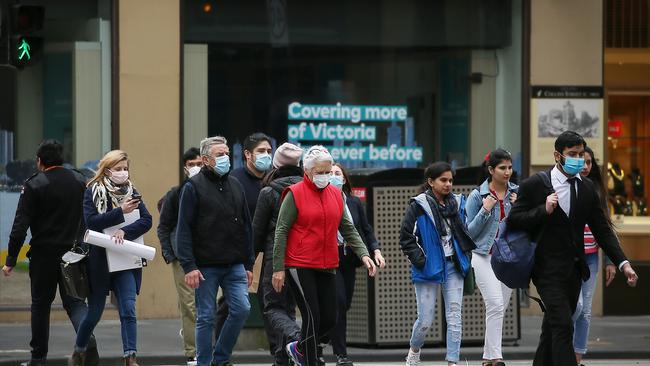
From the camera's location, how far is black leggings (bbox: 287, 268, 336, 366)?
10.1 metres

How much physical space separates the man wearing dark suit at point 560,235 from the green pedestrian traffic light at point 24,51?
4744 mm

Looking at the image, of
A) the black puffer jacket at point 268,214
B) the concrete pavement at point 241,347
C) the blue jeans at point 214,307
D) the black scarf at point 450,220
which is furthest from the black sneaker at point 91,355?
the black scarf at point 450,220

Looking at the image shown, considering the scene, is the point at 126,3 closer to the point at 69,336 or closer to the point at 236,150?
the point at 236,150

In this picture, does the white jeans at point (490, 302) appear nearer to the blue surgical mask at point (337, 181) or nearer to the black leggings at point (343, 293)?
the black leggings at point (343, 293)

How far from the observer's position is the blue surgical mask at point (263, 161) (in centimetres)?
1154

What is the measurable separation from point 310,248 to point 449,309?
6.09 feet

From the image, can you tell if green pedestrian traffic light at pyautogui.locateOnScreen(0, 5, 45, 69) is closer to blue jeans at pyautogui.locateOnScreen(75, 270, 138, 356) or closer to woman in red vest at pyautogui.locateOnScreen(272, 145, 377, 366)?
blue jeans at pyautogui.locateOnScreen(75, 270, 138, 356)

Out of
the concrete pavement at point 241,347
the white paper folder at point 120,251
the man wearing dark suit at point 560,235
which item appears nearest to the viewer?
the man wearing dark suit at point 560,235

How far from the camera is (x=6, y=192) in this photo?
15977mm

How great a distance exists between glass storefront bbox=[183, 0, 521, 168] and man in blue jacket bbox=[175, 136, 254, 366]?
5821 mm

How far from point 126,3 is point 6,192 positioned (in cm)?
256

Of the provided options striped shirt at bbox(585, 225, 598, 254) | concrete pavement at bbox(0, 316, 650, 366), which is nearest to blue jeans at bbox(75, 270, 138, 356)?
concrete pavement at bbox(0, 316, 650, 366)

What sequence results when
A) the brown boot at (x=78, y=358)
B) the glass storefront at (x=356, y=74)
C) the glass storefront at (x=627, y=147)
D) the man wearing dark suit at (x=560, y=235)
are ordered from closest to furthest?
the man wearing dark suit at (x=560, y=235)
the brown boot at (x=78, y=358)
the glass storefront at (x=356, y=74)
the glass storefront at (x=627, y=147)

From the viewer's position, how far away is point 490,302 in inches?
460
